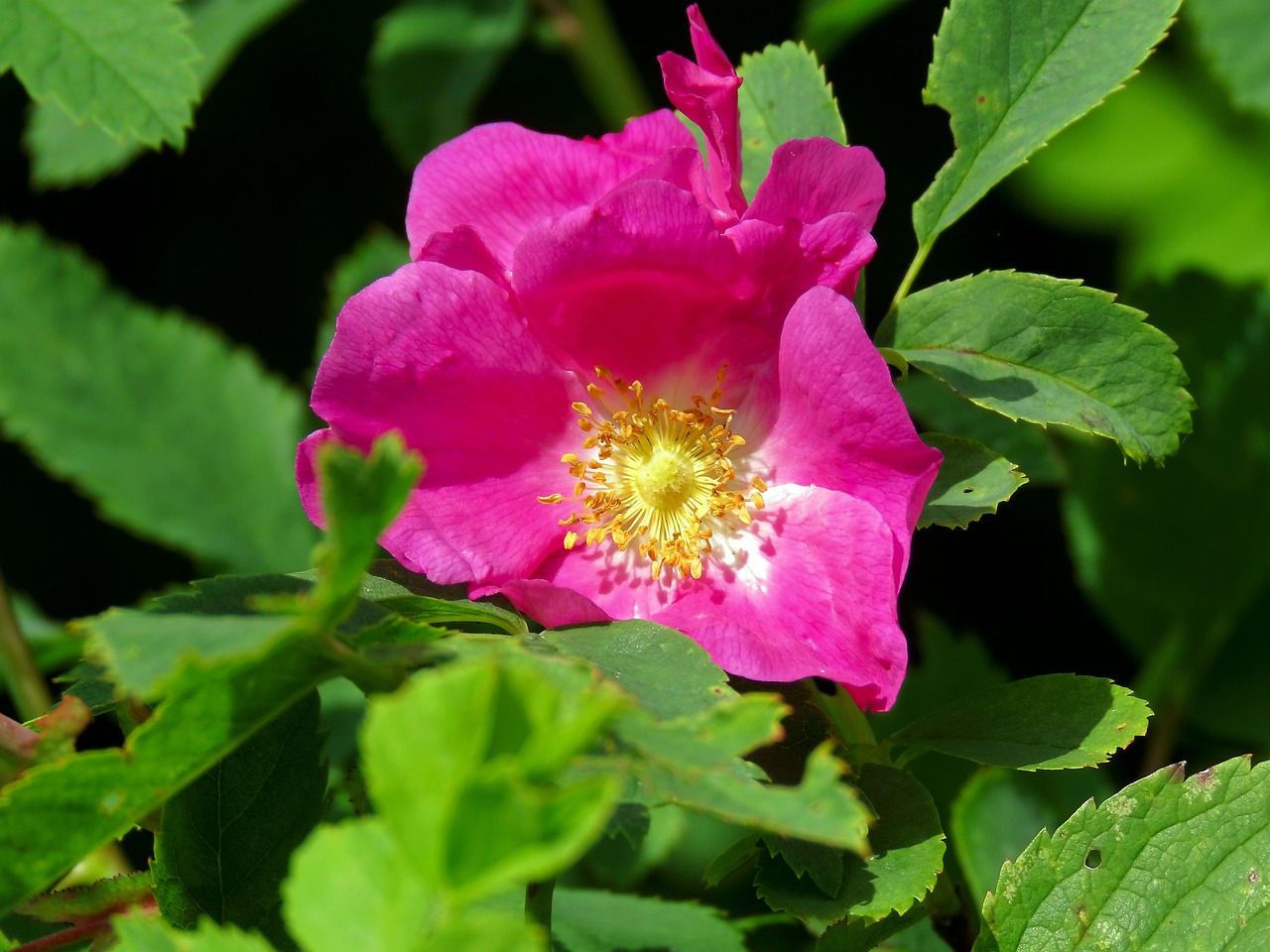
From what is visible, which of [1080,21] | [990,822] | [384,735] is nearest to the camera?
[384,735]

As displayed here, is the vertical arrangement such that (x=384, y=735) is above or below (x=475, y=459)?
above

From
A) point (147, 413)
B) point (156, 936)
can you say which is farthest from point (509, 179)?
point (147, 413)

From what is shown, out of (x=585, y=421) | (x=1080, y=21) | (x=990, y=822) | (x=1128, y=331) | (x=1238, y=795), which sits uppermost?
(x=1080, y=21)

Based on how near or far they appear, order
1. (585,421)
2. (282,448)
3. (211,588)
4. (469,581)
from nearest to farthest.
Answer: (211,588)
(469,581)
(585,421)
(282,448)

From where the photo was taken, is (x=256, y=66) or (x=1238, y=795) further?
(x=256, y=66)

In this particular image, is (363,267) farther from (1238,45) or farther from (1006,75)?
(1238,45)

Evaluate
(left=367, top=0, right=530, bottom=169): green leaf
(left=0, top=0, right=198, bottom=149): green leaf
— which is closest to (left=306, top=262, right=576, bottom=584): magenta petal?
(left=0, top=0, right=198, bottom=149): green leaf

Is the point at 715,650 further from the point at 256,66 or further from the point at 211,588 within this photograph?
the point at 256,66

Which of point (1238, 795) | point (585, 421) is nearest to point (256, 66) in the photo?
point (585, 421)
